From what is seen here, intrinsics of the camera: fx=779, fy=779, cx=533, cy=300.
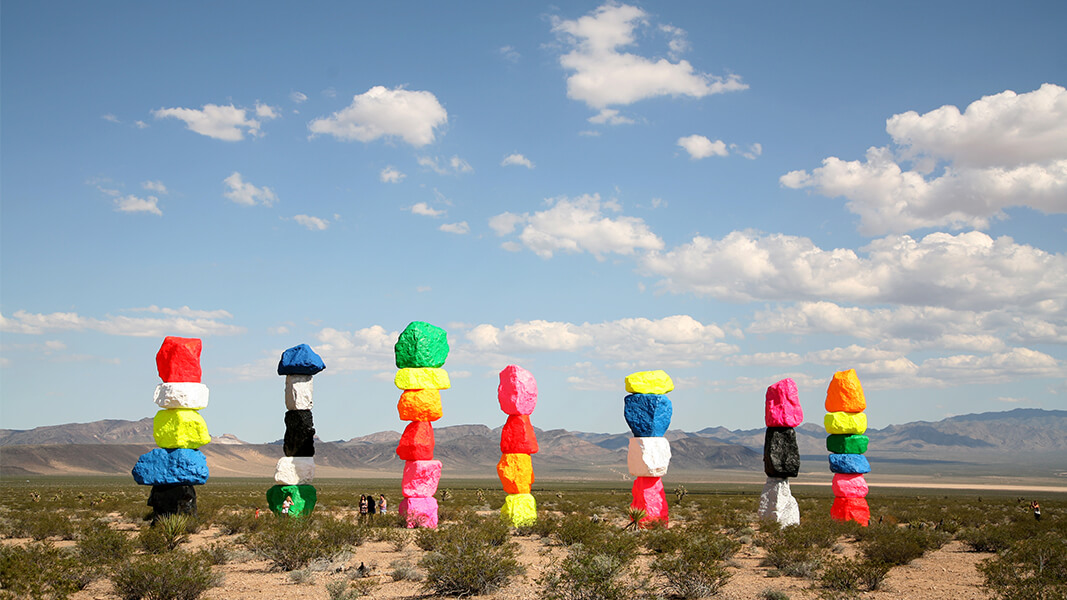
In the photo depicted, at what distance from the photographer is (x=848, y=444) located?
2420 centimetres

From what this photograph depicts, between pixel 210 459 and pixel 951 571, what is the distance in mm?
133636

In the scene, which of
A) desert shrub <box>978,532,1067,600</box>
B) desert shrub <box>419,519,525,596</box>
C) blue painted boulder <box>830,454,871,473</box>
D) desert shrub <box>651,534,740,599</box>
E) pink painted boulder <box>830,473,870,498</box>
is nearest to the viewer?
desert shrub <box>978,532,1067,600</box>

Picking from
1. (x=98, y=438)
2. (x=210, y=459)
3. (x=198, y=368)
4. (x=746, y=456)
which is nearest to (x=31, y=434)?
(x=98, y=438)

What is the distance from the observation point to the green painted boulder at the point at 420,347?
21.8 m

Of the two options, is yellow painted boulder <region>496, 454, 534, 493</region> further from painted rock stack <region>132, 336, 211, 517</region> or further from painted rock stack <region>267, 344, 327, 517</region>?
painted rock stack <region>132, 336, 211, 517</region>

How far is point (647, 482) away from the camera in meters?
22.2

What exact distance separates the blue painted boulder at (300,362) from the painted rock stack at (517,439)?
5579 mm

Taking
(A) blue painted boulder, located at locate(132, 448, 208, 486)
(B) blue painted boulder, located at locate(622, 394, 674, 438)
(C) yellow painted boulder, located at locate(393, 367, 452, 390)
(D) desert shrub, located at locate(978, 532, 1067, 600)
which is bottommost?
(D) desert shrub, located at locate(978, 532, 1067, 600)

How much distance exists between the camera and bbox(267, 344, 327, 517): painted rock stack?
2266cm

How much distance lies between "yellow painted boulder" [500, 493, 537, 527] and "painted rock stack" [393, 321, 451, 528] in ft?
6.92

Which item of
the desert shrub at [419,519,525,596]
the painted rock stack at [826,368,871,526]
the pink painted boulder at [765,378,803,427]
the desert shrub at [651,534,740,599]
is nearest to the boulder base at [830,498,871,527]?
the painted rock stack at [826,368,871,526]

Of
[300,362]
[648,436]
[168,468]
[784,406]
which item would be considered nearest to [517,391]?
[648,436]

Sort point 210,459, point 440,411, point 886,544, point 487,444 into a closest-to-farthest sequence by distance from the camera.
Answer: point 886,544 → point 440,411 → point 210,459 → point 487,444

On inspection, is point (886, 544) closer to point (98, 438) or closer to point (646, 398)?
point (646, 398)
